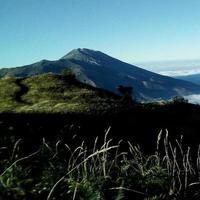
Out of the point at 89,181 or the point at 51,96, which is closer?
the point at 89,181

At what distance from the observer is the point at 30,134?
29.3m

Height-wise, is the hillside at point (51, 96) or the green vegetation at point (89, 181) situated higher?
the green vegetation at point (89, 181)

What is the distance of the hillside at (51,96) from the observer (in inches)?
1956

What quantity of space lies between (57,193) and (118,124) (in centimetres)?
3442

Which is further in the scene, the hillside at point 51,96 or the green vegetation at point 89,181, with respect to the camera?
the hillside at point 51,96

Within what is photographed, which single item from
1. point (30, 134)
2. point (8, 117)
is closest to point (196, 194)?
point (30, 134)

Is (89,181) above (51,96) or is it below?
above

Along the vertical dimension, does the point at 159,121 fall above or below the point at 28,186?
below

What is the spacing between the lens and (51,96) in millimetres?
57781

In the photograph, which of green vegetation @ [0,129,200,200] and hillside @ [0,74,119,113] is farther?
hillside @ [0,74,119,113]

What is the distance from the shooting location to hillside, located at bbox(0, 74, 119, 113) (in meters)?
49.7

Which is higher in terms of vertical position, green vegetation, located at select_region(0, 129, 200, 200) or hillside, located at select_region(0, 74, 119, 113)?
green vegetation, located at select_region(0, 129, 200, 200)

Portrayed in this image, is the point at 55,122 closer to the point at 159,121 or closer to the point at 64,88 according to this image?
the point at 159,121

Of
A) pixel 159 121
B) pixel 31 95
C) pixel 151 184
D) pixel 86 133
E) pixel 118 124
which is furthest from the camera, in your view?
pixel 31 95
